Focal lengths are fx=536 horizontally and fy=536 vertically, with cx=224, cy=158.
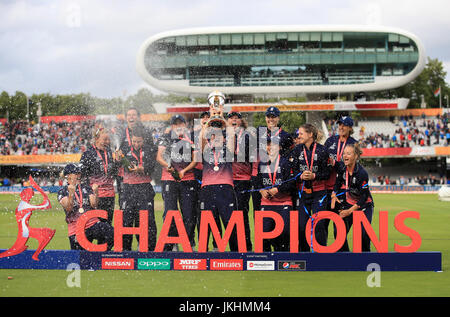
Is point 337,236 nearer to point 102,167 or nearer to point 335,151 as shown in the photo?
point 335,151

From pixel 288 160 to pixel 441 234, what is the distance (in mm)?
6123

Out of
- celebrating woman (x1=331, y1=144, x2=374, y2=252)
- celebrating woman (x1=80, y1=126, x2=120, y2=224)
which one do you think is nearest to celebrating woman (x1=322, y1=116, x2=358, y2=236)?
celebrating woman (x1=331, y1=144, x2=374, y2=252)

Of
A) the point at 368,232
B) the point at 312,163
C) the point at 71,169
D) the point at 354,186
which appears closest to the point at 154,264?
the point at 71,169

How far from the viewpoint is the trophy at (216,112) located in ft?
26.1

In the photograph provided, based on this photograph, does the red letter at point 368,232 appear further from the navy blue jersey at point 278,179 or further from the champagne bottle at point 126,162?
the champagne bottle at point 126,162

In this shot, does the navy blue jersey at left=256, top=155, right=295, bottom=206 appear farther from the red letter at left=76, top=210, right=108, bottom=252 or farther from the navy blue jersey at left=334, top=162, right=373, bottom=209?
the red letter at left=76, top=210, right=108, bottom=252

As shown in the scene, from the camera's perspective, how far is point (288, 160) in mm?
8086

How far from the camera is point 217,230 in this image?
7516 mm

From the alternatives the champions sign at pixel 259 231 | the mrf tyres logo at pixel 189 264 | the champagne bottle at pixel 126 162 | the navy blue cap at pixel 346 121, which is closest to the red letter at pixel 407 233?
the champions sign at pixel 259 231

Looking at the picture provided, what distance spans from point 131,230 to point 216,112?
2200mm

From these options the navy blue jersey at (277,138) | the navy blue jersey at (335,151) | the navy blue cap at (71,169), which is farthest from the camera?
the navy blue jersey at (335,151)

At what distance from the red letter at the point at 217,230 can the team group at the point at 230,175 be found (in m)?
0.29

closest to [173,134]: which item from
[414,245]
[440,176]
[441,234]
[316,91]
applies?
[414,245]
